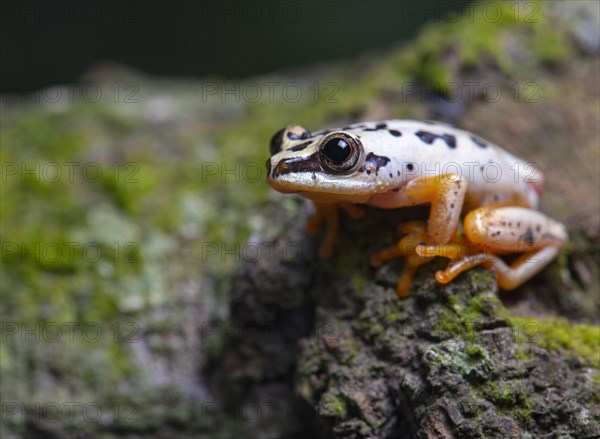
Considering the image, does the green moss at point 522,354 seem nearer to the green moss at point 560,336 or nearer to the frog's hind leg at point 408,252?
the green moss at point 560,336

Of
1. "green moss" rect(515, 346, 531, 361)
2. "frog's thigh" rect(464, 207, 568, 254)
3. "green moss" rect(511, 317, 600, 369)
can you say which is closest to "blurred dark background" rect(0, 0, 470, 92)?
"frog's thigh" rect(464, 207, 568, 254)

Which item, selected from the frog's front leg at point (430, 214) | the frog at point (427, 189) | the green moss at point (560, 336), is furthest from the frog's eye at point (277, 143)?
the green moss at point (560, 336)

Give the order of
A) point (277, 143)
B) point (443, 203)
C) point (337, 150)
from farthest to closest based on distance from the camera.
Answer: point (277, 143), point (443, 203), point (337, 150)

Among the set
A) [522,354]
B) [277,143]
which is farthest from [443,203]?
[277,143]

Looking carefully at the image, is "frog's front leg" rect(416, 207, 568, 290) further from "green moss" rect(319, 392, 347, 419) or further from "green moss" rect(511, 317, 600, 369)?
"green moss" rect(319, 392, 347, 419)

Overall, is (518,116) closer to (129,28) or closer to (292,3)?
(292,3)

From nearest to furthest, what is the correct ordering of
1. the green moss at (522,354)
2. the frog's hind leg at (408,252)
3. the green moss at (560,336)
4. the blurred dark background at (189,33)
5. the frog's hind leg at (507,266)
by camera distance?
the green moss at (522,354), the green moss at (560,336), the frog's hind leg at (507,266), the frog's hind leg at (408,252), the blurred dark background at (189,33)

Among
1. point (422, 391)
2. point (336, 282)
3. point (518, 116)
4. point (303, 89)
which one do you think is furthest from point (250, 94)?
point (422, 391)

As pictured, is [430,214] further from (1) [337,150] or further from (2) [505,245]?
(1) [337,150]
